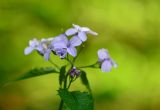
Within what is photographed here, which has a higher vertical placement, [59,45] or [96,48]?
[96,48]

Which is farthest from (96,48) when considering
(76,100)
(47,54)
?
(76,100)

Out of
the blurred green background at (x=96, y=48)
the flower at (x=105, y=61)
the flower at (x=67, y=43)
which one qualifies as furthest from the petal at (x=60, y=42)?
the blurred green background at (x=96, y=48)

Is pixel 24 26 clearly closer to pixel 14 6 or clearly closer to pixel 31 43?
pixel 14 6

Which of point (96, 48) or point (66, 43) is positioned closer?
point (66, 43)

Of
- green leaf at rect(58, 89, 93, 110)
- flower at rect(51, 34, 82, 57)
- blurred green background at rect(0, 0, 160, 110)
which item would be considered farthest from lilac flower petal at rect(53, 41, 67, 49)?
blurred green background at rect(0, 0, 160, 110)

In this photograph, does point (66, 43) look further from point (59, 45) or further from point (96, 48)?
point (96, 48)

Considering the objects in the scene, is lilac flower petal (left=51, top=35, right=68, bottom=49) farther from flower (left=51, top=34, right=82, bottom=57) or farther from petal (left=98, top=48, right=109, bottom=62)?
petal (left=98, top=48, right=109, bottom=62)
